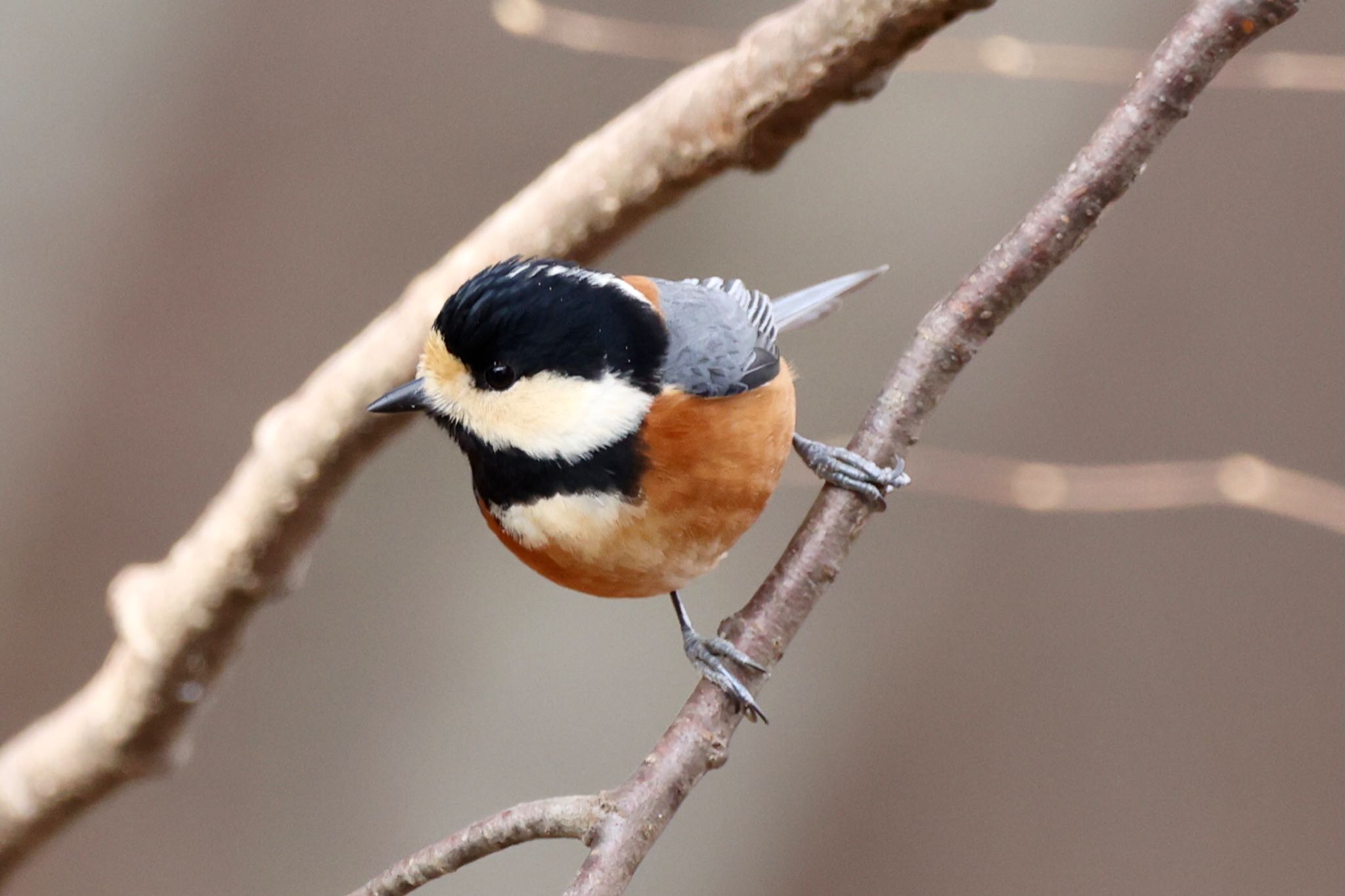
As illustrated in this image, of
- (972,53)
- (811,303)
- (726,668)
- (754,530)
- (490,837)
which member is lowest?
(490,837)

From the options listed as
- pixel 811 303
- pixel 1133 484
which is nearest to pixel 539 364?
pixel 811 303

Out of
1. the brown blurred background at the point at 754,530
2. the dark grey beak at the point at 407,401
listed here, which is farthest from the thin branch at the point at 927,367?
the brown blurred background at the point at 754,530

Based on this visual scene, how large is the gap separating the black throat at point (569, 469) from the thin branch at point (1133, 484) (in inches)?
23.1

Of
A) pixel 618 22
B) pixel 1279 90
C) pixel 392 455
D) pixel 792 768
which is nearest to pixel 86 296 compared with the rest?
pixel 392 455

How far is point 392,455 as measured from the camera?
2.38 m

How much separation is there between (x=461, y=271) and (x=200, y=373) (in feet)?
3.61

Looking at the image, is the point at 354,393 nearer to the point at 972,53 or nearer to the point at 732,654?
the point at 732,654

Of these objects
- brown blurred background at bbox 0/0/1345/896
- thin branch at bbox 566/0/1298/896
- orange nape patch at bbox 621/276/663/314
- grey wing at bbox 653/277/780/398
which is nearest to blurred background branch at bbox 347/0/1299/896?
thin branch at bbox 566/0/1298/896

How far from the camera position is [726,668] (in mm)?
1077

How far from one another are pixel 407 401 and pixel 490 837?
383mm

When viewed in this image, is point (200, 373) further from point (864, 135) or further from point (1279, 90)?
point (1279, 90)

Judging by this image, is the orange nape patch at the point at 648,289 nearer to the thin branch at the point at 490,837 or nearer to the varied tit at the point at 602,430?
the varied tit at the point at 602,430

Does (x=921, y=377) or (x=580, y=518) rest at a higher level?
(x=921, y=377)

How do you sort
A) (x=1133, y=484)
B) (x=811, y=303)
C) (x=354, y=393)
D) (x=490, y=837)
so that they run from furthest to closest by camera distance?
1. (x=1133, y=484)
2. (x=811, y=303)
3. (x=354, y=393)
4. (x=490, y=837)
